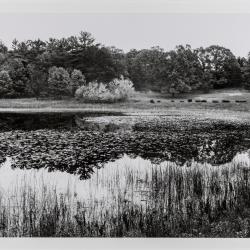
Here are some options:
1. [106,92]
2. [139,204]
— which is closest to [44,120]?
[106,92]

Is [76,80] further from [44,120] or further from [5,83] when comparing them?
[5,83]

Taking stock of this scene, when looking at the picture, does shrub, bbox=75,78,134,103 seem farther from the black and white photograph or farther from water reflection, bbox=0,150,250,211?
water reflection, bbox=0,150,250,211

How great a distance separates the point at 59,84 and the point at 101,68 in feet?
1.47

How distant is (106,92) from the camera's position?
4.23m

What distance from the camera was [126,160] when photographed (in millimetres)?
4039

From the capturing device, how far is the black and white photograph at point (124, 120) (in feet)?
12.7

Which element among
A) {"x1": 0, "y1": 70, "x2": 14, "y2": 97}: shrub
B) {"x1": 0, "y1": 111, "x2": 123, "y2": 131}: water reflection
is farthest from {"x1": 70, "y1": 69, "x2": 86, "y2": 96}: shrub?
{"x1": 0, "y1": 70, "x2": 14, "y2": 97}: shrub

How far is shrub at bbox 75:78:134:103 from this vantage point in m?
4.22

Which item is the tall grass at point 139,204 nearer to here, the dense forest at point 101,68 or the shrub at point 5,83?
the dense forest at point 101,68

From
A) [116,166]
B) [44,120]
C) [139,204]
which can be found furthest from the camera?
[44,120]

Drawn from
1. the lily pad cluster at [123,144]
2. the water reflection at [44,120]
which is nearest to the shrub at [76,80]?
the water reflection at [44,120]

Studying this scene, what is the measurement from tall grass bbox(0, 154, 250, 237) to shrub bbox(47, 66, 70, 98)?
86 cm

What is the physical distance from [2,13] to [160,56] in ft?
5.22

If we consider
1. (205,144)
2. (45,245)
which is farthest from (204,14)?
(45,245)
